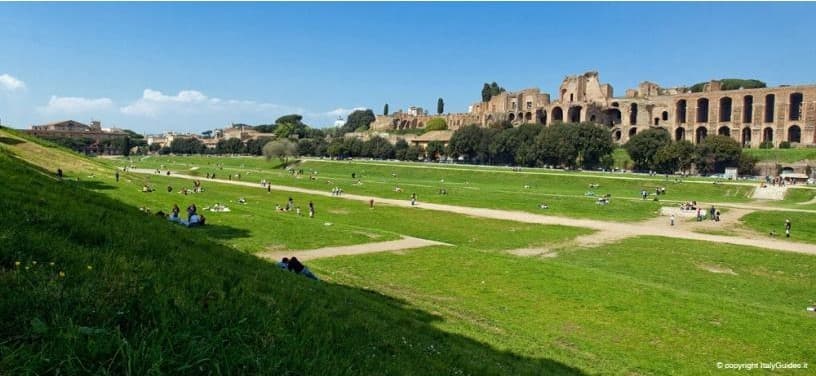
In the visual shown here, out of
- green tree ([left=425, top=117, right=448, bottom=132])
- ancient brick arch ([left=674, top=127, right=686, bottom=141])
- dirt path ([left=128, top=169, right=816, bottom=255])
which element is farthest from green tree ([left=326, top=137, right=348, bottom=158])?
dirt path ([left=128, top=169, right=816, bottom=255])

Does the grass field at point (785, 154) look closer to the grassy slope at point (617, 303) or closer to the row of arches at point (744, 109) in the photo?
the row of arches at point (744, 109)

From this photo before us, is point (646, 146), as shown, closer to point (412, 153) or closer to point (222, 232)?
point (412, 153)

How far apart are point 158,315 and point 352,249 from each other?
15.8m

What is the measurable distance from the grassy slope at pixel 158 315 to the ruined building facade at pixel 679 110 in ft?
302

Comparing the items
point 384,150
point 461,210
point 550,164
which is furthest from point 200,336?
point 384,150

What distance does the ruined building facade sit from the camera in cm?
8194

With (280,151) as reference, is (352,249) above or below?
below

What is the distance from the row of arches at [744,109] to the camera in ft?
274

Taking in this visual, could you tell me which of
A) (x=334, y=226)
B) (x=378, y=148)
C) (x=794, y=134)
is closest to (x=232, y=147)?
(x=378, y=148)

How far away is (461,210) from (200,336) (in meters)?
34.3

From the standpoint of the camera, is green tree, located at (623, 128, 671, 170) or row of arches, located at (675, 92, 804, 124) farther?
row of arches, located at (675, 92, 804, 124)

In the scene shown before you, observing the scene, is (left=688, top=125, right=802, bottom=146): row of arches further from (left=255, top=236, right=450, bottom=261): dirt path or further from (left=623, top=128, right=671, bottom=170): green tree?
(left=255, top=236, right=450, bottom=261): dirt path

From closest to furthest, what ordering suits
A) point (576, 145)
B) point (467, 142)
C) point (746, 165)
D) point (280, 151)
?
point (746, 165) → point (576, 145) → point (467, 142) → point (280, 151)

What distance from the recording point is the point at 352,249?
814 inches
